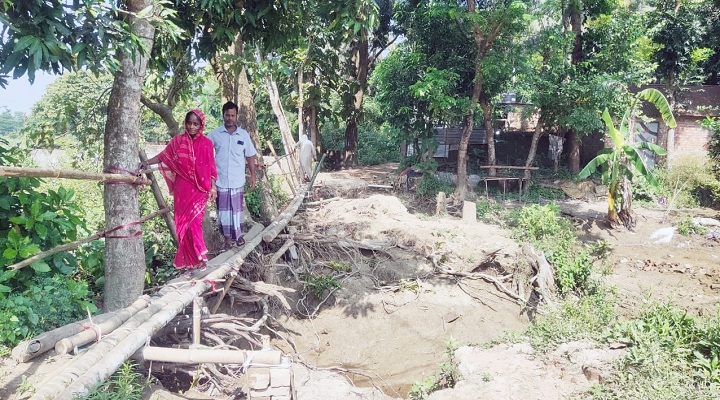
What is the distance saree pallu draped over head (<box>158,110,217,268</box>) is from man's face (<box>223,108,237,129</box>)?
2.17 ft

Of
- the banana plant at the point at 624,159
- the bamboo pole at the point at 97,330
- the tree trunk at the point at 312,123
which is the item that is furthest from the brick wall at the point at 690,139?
the bamboo pole at the point at 97,330

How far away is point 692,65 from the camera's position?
47.3 feet

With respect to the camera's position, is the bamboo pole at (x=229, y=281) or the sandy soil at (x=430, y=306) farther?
the bamboo pole at (x=229, y=281)

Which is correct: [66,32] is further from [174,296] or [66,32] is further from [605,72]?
[605,72]

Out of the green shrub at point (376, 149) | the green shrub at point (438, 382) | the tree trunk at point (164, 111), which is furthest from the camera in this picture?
the green shrub at point (376, 149)

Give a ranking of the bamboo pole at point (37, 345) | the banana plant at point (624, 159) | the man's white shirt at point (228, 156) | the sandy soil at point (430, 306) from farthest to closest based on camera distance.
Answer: the banana plant at point (624, 159), the man's white shirt at point (228, 156), the sandy soil at point (430, 306), the bamboo pole at point (37, 345)

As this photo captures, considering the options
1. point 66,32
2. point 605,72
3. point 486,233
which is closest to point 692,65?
point 605,72

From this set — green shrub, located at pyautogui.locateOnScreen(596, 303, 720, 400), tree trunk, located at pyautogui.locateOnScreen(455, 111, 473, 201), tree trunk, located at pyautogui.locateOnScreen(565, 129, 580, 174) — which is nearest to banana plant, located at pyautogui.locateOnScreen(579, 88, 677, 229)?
tree trunk, located at pyautogui.locateOnScreen(455, 111, 473, 201)

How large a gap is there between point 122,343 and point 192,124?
80.8 inches

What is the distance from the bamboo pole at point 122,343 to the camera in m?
2.59

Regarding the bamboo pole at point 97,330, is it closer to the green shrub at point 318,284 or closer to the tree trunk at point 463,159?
the green shrub at point 318,284

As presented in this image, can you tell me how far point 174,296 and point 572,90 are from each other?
11.4 meters

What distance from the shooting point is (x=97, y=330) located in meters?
3.20

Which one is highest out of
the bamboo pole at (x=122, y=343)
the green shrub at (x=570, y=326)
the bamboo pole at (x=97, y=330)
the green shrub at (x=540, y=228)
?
the bamboo pole at (x=97, y=330)
